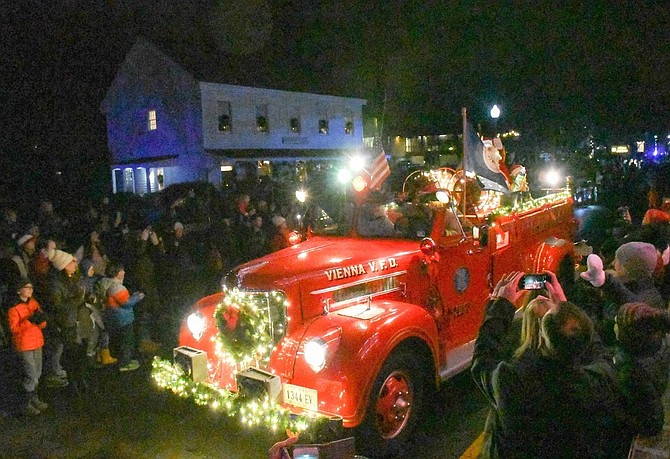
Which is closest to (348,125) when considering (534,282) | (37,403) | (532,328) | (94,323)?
(94,323)

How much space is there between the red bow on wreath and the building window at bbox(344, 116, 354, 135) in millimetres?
27759

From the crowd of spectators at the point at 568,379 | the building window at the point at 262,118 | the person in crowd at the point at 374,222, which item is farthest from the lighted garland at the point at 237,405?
the building window at the point at 262,118

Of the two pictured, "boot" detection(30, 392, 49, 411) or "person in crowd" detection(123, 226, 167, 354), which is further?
"person in crowd" detection(123, 226, 167, 354)

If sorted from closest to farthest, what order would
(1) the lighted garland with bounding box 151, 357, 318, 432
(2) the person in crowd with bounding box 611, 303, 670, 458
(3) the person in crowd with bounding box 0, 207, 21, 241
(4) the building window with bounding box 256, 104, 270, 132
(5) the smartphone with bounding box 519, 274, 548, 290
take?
(2) the person in crowd with bounding box 611, 303, 670, 458 → (5) the smartphone with bounding box 519, 274, 548, 290 → (1) the lighted garland with bounding box 151, 357, 318, 432 → (3) the person in crowd with bounding box 0, 207, 21, 241 → (4) the building window with bounding box 256, 104, 270, 132

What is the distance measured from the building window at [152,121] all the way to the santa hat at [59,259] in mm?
20931

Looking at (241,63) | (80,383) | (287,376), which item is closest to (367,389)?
(287,376)

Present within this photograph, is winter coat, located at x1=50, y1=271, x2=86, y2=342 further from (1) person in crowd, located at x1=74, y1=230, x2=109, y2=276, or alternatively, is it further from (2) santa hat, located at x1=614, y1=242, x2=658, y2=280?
(2) santa hat, located at x1=614, y1=242, x2=658, y2=280

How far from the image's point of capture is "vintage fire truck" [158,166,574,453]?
4699mm

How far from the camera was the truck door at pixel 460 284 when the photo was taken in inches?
244

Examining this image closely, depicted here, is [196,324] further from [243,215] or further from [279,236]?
[243,215]

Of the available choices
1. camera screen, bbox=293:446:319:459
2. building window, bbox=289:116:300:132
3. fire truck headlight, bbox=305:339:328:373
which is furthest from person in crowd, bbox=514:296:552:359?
building window, bbox=289:116:300:132

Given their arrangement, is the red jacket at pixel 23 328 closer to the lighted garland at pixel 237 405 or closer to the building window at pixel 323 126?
the lighted garland at pixel 237 405

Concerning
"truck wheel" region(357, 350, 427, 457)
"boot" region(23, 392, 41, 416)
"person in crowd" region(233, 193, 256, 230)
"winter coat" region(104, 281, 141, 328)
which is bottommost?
"boot" region(23, 392, 41, 416)

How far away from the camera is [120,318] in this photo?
735cm
